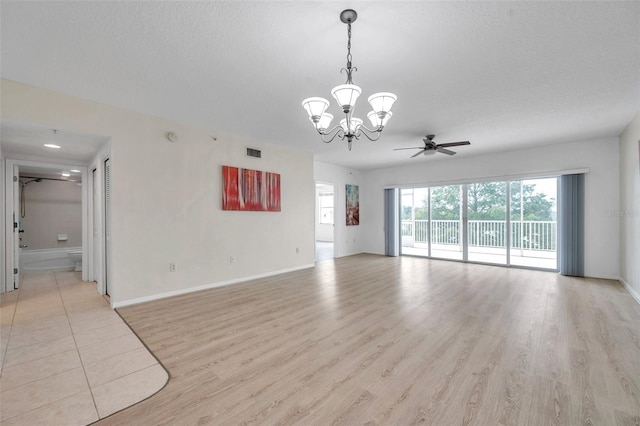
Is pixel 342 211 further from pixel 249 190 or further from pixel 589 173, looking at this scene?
pixel 589 173

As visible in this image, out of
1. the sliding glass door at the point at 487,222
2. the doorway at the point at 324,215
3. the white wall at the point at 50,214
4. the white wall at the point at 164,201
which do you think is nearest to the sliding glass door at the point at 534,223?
the sliding glass door at the point at 487,222

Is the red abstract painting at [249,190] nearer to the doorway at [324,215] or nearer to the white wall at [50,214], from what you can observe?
the white wall at [50,214]

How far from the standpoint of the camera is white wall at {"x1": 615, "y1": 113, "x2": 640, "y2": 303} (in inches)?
158

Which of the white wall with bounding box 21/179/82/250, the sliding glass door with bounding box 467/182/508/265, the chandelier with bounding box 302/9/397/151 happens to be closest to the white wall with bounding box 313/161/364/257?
the sliding glass door with bounding box 467/182/508/265

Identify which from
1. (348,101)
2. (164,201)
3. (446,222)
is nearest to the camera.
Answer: (348,101)

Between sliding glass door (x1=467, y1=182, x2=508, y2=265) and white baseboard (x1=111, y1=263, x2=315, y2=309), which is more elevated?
sliding glass door (x1=467, y1=182, x2=508, y2=265)

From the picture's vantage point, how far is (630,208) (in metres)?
4.42

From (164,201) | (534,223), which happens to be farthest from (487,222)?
(164,201)

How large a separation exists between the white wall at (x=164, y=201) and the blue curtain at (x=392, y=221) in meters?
3.91

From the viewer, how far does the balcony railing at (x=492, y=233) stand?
6.29 meters

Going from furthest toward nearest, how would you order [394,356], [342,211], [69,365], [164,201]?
[342,211], [164,201], [394,356], [69,365]

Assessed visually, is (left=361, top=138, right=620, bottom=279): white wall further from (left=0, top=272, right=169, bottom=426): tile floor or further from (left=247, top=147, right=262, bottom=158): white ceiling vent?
(left=0, top=272, right=169, bottom=426): tile floor

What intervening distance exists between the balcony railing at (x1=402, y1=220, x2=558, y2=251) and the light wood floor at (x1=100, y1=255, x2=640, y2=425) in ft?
6.79

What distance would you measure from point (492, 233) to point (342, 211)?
13.0ft
